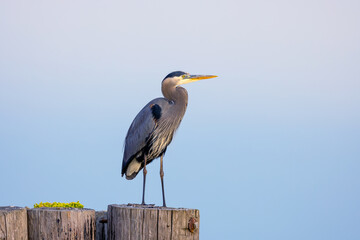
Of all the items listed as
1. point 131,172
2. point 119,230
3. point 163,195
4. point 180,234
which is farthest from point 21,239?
point 131,172

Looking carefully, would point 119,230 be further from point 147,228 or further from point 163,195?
point 163,195

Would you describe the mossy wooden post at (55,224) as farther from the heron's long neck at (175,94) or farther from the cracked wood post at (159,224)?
the heron's long neck at (175,94)

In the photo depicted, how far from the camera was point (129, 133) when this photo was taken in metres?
8.31

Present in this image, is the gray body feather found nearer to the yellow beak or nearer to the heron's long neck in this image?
the heron's long neck

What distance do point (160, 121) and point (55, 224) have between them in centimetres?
295

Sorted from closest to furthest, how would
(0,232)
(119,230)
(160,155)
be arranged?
(0,232), (119,230), (160,155)

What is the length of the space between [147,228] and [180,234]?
0.36m

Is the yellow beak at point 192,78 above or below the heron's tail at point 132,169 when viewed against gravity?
above

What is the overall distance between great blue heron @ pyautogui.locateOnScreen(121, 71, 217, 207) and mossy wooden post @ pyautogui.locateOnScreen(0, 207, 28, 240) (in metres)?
2.63

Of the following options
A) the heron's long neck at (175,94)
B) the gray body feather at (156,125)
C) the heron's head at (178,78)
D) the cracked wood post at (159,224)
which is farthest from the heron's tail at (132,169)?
the cracked wood post at (159,224)

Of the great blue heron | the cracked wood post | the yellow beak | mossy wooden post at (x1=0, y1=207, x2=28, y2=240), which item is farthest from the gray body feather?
mossy wooden post at (x1=0, y1=207, x2=28, y2=240)

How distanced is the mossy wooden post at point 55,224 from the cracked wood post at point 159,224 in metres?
0.48

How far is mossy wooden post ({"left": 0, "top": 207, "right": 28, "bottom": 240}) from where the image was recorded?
17.3 feet

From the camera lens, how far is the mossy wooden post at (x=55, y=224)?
545 centimetres
